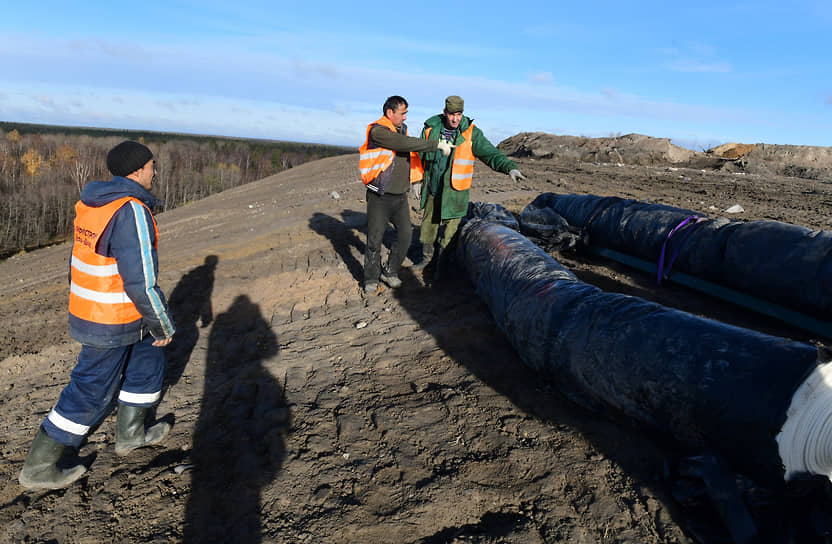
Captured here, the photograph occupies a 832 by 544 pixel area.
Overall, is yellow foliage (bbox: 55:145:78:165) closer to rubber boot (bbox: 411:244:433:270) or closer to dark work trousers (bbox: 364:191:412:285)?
rubber boot (bbox: 411:244:433:270)

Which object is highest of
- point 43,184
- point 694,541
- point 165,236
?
point 694,541

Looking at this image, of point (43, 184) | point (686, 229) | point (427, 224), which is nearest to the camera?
point (686, 229)

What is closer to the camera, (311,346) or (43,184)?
(311,346)

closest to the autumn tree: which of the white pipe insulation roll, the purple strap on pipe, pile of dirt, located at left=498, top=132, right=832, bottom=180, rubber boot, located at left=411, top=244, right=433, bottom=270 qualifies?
pile of dirt, located at left=498, top=132, right=832, bottom=180

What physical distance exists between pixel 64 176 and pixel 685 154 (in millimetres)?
51372

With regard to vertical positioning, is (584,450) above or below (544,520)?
above

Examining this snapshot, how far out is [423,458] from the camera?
2623 millimetres

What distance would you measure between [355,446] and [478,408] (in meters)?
0.81

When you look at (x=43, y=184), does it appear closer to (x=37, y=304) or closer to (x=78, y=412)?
(x=37, y=304)

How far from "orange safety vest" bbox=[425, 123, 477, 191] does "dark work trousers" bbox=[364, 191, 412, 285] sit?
57cm

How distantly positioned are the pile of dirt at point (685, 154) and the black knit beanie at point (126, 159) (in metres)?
18.1

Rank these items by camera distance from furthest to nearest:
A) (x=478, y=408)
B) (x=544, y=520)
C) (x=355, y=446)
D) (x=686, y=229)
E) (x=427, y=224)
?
(x=427, y=224) < (x=686, y=229) < (x=478, y=408) < (x=355, y=446) < (x=544, y=520)

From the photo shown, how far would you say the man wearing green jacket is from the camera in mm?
4941

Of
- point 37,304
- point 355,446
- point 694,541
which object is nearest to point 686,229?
point 694,541
